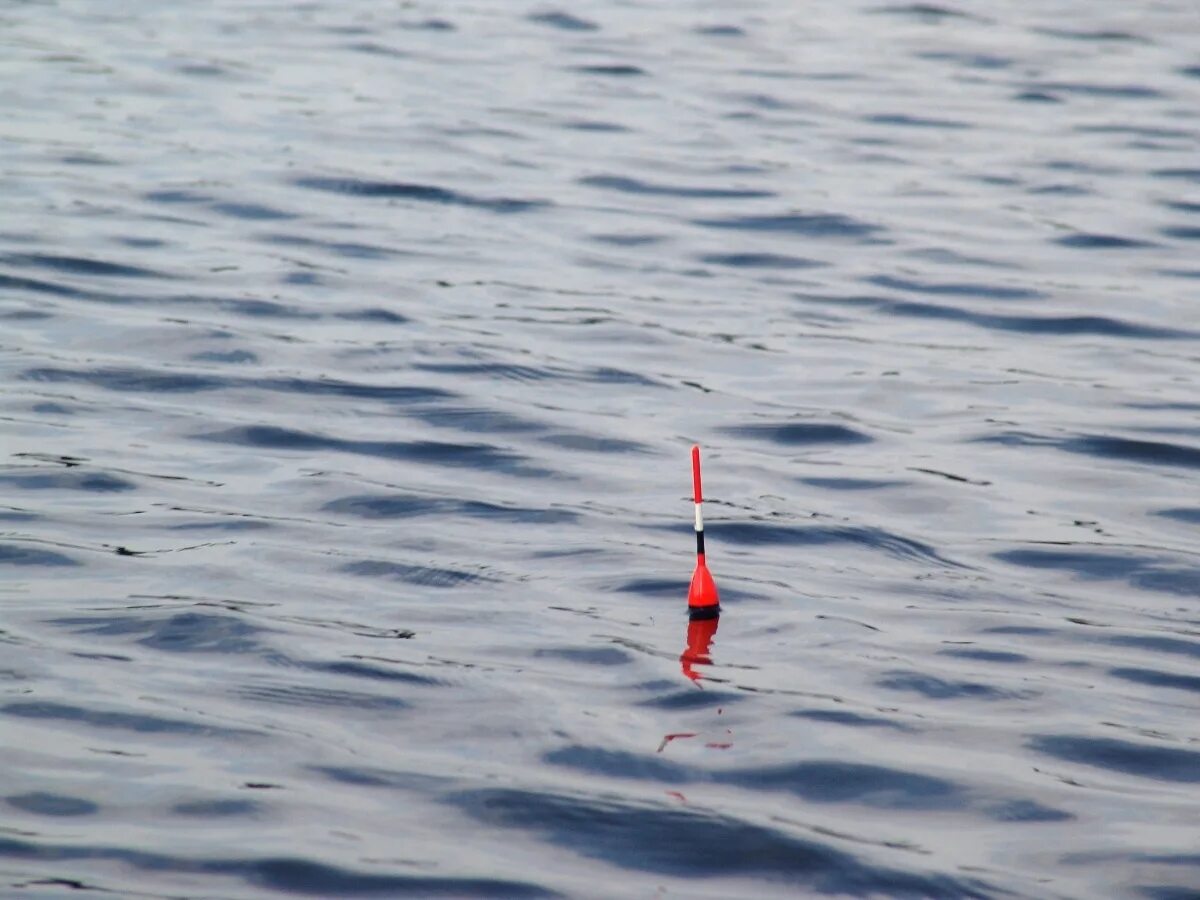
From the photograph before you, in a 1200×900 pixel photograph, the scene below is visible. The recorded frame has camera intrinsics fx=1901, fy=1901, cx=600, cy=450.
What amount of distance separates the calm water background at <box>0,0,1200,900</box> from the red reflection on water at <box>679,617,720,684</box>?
6cm

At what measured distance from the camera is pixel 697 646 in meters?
5.34

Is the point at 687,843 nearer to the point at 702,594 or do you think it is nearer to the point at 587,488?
the point at 702,594

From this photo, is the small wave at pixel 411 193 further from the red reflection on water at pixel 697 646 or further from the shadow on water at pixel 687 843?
the shadow on water at pixel 687 843

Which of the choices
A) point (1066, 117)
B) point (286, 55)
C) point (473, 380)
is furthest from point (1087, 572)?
point (286, 55)

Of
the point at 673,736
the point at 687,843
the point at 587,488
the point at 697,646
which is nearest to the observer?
the point at 687,843

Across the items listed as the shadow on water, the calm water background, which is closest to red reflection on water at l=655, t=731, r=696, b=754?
the calm water background

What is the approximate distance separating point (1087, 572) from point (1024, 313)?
3148 millimetres

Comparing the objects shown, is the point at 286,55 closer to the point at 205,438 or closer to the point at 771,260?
the point at 771,260

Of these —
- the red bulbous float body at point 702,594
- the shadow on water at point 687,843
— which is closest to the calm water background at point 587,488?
the shadow on water at point 687,843

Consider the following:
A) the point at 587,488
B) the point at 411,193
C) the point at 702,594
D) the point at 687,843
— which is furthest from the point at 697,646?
the point at 411,193

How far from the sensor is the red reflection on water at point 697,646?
204 inches

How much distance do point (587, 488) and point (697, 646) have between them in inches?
56.6

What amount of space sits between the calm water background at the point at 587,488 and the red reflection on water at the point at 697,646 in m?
0.06

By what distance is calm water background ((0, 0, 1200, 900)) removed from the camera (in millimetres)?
4359
